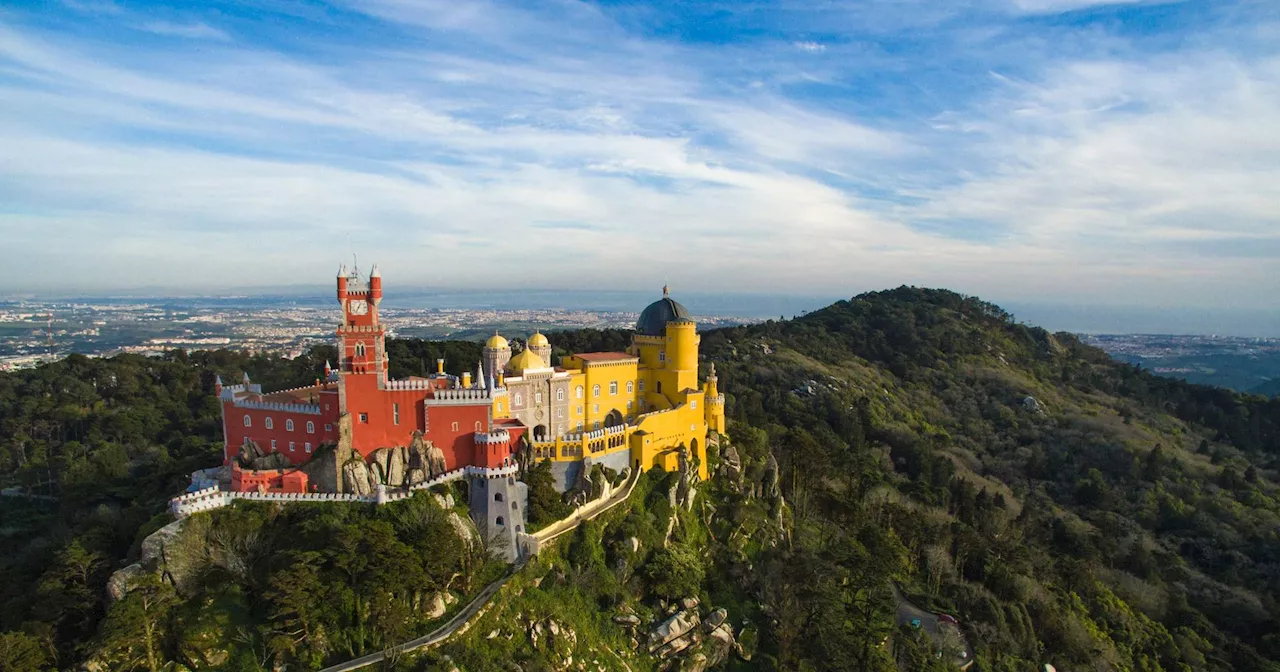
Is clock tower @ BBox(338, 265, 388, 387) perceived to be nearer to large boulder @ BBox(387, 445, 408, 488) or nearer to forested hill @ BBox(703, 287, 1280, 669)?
large boulder @ BBox(387, 445, 408, 488)

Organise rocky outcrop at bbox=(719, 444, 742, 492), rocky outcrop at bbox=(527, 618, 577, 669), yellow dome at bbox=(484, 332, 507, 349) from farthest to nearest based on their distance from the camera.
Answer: rocky outcrop at bbox=(719, 444, 742, 492), yellow dome at bbox=(484, 332, 507, 349), rocky outcrop at bbox=(527, 618, 577, 669)

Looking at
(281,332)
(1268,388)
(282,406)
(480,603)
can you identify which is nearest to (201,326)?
(281,332)

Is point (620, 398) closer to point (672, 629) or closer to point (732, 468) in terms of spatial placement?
point (732, 468)

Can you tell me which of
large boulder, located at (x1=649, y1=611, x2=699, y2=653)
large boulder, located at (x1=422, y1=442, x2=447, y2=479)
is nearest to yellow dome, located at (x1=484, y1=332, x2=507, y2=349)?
large boulder, located at (x1=422, y1=442, x2=447, y2=479)

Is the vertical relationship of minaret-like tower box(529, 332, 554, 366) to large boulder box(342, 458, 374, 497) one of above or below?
above

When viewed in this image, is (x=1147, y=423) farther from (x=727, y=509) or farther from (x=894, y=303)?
(x=727, y=509)

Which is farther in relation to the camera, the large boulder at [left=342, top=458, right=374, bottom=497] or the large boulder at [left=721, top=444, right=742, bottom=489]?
the large boulder at [left=721, top=444, right=742, bottom=489]

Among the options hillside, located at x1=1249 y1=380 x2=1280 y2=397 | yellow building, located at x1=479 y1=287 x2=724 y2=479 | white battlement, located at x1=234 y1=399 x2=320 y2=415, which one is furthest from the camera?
hillside, located at x1=1249 y1=380 x2=1280 y2=397
